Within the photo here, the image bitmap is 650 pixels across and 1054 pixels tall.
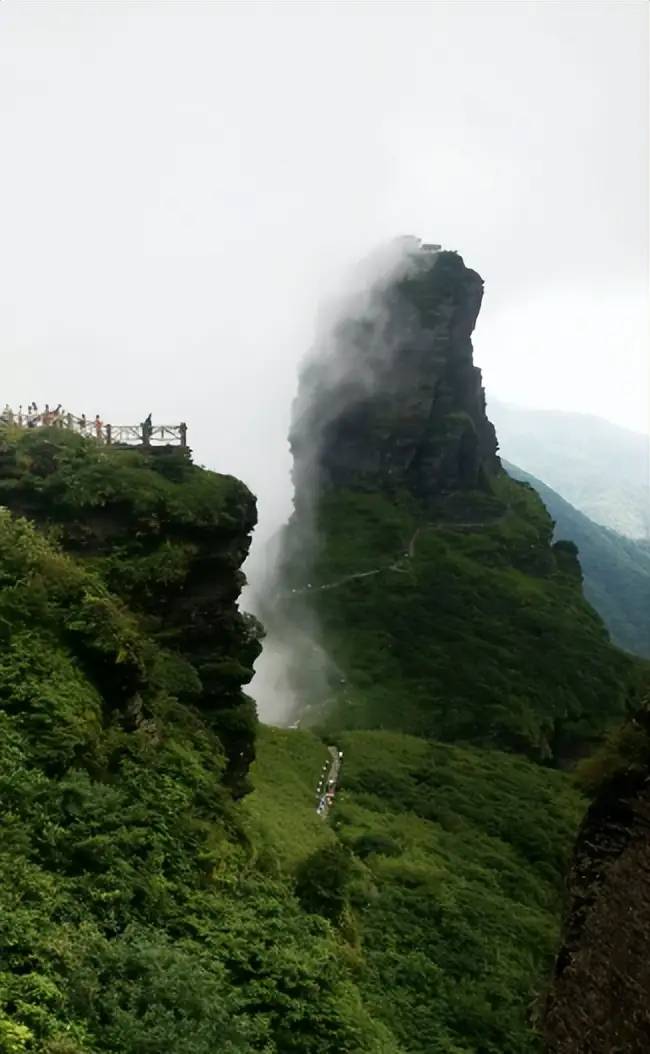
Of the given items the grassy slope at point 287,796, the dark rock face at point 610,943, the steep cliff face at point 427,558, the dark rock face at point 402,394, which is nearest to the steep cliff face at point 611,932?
the dark rock face at point 610,943

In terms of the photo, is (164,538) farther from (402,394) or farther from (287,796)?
(402,394)

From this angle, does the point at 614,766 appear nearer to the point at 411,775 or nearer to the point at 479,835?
the point at 479,835

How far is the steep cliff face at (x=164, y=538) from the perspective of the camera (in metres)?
24.0

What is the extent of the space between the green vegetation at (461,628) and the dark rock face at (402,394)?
14.0 feet

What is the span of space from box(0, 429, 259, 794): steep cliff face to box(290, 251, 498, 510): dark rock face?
79.1 metres

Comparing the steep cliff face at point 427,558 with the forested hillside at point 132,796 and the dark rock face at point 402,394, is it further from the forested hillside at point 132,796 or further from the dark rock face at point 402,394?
the forested hillside at point 132,796

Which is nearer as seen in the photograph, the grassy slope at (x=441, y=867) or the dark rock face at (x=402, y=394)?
the grassy slope at (x=441, y=867)

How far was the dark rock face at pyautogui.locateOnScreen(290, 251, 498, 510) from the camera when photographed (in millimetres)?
107125

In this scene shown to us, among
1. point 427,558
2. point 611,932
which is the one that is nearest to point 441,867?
point 611,932

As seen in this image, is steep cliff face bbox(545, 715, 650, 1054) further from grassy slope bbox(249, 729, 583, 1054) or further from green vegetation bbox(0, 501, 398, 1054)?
grassy slope bbox(249, 729, 583, 1054)

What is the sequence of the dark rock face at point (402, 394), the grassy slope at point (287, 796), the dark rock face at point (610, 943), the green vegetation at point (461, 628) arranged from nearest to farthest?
the dark rock face at point (610, 943) → the grassy slope at point (287, 796) → the green vegetation at point (461, 628) → the dark rock face at point (402, 394)

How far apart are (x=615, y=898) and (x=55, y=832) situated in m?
11.1

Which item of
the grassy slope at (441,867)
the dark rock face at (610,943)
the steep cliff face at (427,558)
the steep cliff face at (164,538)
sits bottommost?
the grassy slope at (441,867)

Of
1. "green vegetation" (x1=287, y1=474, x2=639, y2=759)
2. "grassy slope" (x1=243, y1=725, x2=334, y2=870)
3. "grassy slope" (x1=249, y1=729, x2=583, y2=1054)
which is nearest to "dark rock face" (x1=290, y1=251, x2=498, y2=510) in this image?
"green vegetation" (x1=287, y1=474, x2=639, y2=759)
